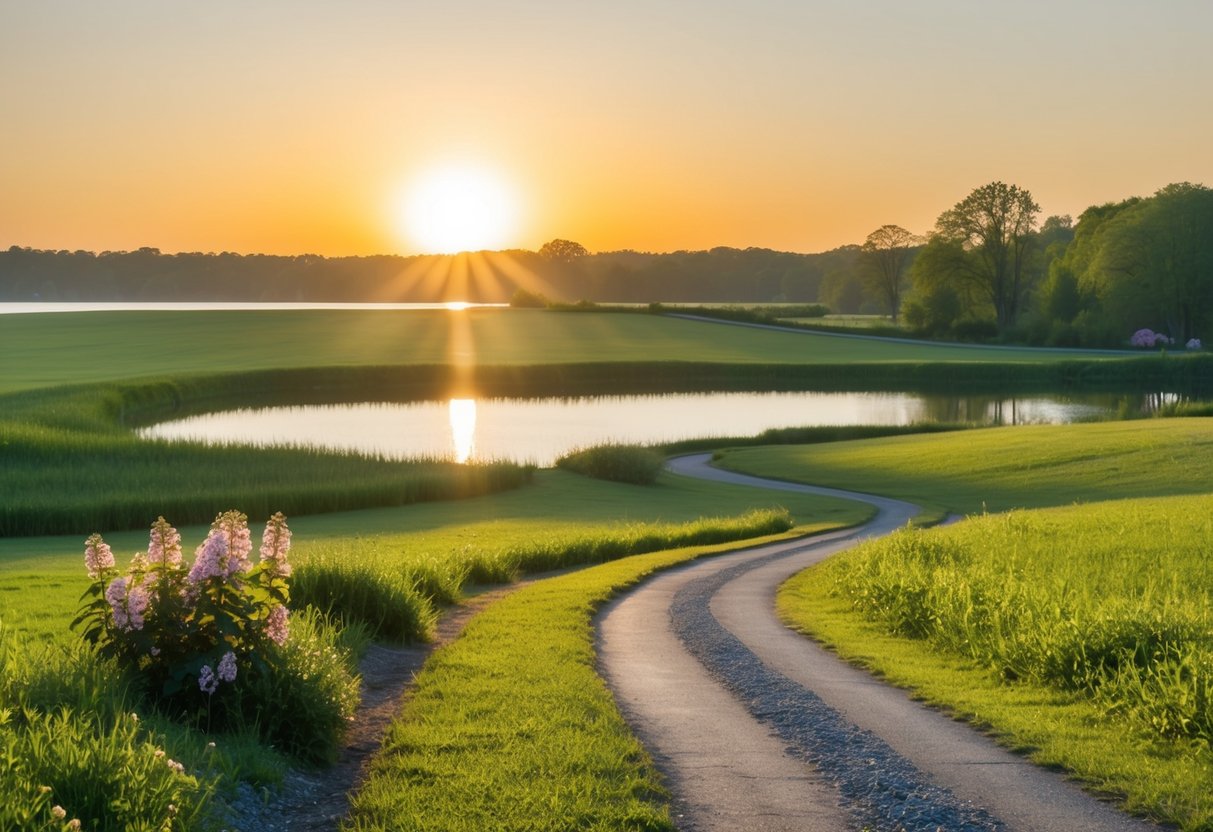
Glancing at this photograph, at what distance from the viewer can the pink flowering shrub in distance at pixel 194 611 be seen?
8430 mm

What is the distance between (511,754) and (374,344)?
317 ft

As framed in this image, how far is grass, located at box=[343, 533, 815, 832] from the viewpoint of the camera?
23.6 ft

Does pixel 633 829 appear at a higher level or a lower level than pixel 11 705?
lower

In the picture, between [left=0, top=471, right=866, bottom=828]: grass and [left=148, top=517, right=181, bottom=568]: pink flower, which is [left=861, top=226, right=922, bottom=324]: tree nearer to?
[left=0, top=471, right=866, bottom=828]: grass

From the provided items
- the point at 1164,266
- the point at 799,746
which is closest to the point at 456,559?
the point at 799,746

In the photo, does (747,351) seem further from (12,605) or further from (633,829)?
(633,829)

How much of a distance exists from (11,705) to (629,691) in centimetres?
505

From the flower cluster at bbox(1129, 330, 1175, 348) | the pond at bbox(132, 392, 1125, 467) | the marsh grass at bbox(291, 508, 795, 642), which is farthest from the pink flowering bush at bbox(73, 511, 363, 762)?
the flower cluster at bbox(1129, 330, 1175, 348)

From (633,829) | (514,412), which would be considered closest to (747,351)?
(514,412)

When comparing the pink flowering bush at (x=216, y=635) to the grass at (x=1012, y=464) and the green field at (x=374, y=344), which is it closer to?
the grass at (x=1012, y=464)

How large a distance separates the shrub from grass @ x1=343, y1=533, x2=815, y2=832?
2691 cm

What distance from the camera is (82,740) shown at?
22.9 ft

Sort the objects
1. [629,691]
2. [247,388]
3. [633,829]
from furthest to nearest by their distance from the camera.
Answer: [247,388]
[629,691]
[633,829]

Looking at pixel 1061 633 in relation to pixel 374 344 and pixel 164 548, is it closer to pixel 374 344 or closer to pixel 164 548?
pixel 164 548
